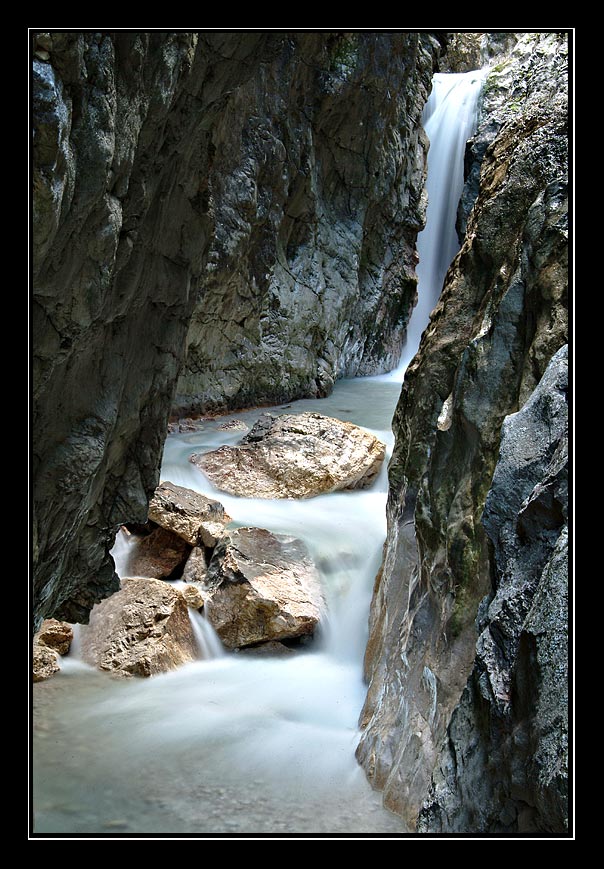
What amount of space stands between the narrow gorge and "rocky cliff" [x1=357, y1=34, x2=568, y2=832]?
13mm

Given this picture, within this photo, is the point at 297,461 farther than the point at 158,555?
Yes

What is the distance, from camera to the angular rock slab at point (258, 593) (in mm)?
7191

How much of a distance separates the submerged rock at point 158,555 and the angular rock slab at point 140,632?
42 cm

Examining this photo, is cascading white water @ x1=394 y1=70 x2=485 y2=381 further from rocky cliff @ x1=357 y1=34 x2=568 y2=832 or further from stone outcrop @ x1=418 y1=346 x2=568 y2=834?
stone outcrop @ x1=418 y1=346 x2=568 y2=834

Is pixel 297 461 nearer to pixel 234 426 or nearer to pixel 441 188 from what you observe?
pixel 234 426

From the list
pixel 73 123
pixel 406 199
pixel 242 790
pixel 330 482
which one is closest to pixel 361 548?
pixel 330 482

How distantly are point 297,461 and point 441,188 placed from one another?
43.7 ft

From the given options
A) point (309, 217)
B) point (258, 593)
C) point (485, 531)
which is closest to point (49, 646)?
point (258, 593)

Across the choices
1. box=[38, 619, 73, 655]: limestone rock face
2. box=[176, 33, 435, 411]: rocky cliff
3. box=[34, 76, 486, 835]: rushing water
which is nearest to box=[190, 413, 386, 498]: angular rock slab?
box=[34, 76, 486, 835]: rushing water

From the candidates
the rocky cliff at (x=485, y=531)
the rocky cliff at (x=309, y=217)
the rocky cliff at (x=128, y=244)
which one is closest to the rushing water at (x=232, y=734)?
the rocky cliff at (x=485, y=531)

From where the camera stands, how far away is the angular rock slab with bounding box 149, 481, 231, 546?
25.8ft

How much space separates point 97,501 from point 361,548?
4156 millimetres

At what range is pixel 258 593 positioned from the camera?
7.22m
